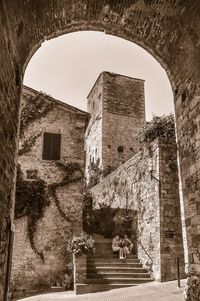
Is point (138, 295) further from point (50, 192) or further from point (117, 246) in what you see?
point (50, 192)

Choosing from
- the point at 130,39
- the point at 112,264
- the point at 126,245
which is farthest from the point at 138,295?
the point at 130,39

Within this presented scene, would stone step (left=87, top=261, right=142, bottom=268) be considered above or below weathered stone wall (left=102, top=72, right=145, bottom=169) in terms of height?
below

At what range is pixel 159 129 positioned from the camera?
43.6 feet

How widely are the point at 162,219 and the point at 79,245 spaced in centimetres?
295

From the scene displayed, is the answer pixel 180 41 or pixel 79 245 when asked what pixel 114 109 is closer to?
pixel 79 245

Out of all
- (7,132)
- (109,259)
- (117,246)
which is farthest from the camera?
(117,246)

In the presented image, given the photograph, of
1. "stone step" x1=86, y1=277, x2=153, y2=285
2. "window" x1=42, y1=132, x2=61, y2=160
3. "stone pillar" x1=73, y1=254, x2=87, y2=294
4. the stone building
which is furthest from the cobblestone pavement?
"window" x1=42, y1=132, x2=61, y2=160

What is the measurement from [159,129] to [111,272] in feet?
19.5

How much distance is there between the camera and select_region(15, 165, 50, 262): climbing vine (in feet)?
38.6

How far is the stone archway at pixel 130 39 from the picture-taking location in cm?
443

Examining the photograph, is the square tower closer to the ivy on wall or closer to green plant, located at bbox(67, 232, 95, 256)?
the ivy on wall

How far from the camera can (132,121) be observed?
79.3 ft

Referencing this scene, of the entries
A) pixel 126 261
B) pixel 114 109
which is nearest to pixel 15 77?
pixel 126 261

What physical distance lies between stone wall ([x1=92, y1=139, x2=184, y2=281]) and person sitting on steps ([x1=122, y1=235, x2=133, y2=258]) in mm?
257
